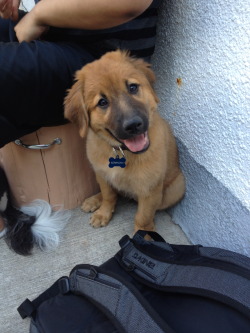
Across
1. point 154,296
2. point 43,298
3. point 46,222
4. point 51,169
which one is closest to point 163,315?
point 154,296

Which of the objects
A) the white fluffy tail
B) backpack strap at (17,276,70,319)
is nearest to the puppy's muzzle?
backpack strap at (17,276,70,319)

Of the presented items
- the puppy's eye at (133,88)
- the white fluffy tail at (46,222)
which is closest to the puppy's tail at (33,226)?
the white fluffy tail at (46,222)

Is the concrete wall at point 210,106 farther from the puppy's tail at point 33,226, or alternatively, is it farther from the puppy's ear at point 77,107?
the puppy's tail at point 33,226

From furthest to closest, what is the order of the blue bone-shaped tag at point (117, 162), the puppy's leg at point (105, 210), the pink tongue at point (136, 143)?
the puppy's leg at point (105, 210)
the blue bone-shaped tag at point (117, 162)
the pink tongue at point (136, 143)

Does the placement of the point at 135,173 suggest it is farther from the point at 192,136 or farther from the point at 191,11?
the point at 191,11

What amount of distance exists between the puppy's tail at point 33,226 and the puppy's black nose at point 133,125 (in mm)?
1049

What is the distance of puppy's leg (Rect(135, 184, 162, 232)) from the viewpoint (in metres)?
2.15

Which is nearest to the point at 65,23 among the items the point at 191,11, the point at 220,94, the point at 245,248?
the point at 191,11

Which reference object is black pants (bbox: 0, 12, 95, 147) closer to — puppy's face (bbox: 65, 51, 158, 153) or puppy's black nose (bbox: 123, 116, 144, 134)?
puppy's face (bbox: 65, 51, 158, 153)

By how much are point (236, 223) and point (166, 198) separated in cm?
59

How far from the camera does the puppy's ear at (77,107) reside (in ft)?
5.96

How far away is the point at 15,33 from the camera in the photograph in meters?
2.10

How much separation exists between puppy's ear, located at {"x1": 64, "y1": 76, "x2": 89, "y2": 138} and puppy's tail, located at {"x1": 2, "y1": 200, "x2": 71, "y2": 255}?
0.84m

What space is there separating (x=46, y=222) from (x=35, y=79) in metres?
1.05
